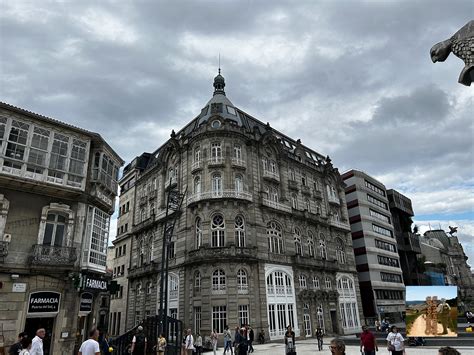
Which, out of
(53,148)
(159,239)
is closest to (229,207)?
(159,239)

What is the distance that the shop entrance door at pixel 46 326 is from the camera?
681 inches

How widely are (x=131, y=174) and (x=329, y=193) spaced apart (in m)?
30.8

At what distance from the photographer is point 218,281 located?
28953mm

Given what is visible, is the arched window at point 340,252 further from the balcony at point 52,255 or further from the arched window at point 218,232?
the balcony at point 52,255

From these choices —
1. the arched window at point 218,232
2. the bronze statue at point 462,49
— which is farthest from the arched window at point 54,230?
the bronze statue at point 462,49

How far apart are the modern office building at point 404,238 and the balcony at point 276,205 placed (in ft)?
123

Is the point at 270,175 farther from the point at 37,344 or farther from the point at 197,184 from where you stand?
the point at 37,344

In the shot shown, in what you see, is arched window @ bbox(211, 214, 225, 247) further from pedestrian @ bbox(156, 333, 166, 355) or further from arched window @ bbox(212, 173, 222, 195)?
pedestrian @ bbox(156, 333, 166, 355)

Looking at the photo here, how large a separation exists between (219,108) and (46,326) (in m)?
26.8

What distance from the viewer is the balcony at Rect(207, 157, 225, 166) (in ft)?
108

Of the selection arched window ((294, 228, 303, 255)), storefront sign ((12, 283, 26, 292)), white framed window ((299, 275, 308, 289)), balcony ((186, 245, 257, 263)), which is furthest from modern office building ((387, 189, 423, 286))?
storefront sign ((12, 283, 26, 292))

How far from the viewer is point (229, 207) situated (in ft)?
103

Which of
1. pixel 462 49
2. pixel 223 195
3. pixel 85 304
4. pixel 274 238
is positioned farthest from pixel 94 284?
pixel 462 49

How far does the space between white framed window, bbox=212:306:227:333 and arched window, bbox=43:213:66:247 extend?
14703mm
